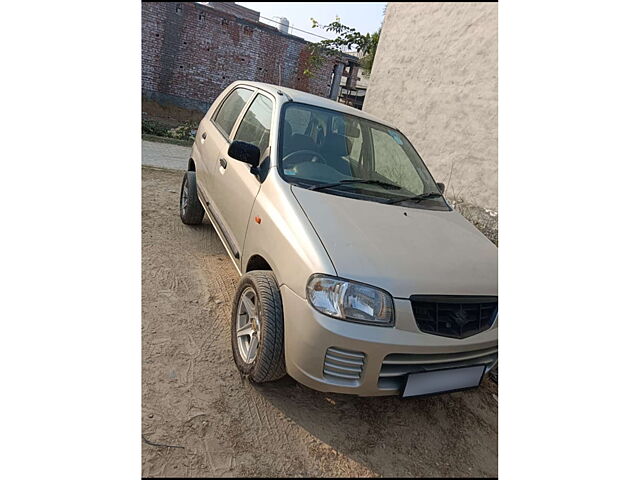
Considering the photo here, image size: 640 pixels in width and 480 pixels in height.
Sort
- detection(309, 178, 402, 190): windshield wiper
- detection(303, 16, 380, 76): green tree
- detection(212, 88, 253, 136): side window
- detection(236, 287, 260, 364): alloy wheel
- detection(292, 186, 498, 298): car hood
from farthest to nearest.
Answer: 1. detection(303, 16, 380, 76): green tree
2. detection(212, 88, 253, 136): side window
3. detection(309, 178, 402, 190): windshield wiper
4. detection(236, 287, 260, 364): alloy wheel
5. detection(292, 186, 498, 298): car hood

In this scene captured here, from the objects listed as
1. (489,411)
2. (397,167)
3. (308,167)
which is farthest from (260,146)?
(489,411)

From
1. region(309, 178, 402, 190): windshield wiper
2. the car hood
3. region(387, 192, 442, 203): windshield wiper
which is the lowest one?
the car hood

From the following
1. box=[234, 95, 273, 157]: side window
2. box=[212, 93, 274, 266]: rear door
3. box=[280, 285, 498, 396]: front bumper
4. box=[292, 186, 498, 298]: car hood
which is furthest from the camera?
box=[234, 95, 273, 157]: side window

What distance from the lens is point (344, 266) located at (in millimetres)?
1904

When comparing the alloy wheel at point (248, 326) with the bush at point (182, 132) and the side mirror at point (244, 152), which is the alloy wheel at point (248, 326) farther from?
the bush at point (182, 132)

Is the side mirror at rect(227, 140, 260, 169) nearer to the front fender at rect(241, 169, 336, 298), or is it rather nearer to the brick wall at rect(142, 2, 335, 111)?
the front fender at rect(241, 169, 336, 298)

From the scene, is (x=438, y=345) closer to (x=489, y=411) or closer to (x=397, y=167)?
(x=489, y=411)

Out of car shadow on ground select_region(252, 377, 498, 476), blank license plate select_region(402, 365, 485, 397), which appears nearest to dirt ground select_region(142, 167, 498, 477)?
car shadow on ground select_region(252, 377, 498, 476)

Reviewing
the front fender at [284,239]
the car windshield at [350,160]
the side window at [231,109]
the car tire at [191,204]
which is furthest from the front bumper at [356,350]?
the car tire at [191,204]

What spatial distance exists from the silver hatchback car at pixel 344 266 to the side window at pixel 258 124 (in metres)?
0.01

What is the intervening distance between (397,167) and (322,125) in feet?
2.15

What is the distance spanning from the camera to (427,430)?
7.24 ft

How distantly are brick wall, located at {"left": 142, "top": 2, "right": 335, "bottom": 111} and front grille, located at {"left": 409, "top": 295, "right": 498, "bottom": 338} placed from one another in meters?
7.24

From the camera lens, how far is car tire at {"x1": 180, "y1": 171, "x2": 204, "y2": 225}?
4090 millimetres
